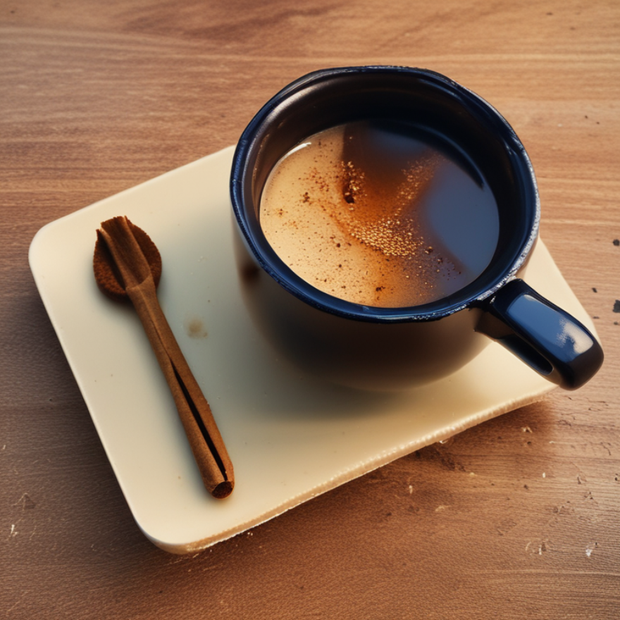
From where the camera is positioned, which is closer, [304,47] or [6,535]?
[6,535]

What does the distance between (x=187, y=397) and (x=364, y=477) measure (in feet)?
0.72

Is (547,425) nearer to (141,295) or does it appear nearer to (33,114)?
(141,295)

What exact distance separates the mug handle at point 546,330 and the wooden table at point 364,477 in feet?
0.79

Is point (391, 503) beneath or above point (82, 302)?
beneath

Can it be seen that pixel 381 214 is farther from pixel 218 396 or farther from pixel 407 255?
pixel 218 396

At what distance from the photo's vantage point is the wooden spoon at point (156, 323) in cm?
62

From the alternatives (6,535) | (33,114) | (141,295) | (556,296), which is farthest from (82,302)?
(556,296)

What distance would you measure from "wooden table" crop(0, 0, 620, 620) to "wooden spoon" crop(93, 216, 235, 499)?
0.38ft

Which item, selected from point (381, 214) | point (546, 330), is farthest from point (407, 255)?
point (546, 330)

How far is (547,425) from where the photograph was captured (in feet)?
2.40

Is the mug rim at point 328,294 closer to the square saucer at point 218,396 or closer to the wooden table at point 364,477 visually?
the square saucer at point 218,396

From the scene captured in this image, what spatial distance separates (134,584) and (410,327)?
41 cm

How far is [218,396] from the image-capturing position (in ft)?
2.16

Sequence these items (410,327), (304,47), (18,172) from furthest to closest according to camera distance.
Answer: (304,47) < (18,172) < (410,327)
